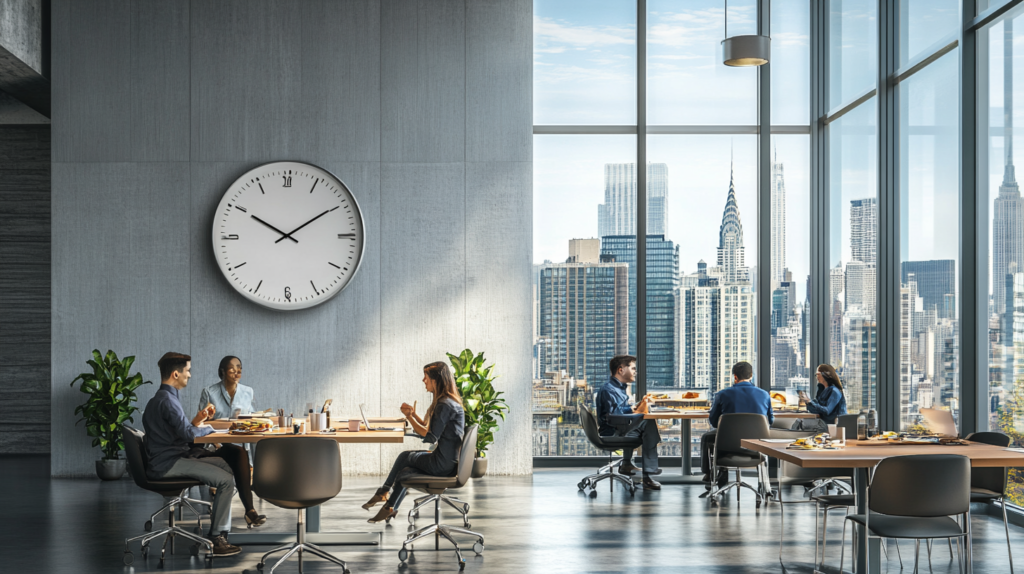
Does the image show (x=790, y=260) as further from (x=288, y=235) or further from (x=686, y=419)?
(x=288, y=235)

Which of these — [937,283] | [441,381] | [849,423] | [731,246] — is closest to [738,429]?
[849,423]

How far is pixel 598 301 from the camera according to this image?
9.02 meters

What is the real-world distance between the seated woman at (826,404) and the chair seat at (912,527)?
2.96 m

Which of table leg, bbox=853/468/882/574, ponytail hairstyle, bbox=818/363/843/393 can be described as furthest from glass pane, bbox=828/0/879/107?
table leg, bbox=853/468/882/574

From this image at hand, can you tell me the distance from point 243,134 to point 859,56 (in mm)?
6102

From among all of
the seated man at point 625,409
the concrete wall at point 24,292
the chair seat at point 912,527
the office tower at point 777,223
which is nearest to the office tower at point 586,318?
the seated man at point 625,409

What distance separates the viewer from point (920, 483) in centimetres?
403

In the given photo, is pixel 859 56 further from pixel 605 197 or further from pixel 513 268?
pixel 513 268

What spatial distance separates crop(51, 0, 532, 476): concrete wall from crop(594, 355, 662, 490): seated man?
1.11 metres

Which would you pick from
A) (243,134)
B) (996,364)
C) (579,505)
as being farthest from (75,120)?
(996,364)

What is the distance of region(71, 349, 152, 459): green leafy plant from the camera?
25.8ft

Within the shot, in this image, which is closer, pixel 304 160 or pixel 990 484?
pixel 990 484

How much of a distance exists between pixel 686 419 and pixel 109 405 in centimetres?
535

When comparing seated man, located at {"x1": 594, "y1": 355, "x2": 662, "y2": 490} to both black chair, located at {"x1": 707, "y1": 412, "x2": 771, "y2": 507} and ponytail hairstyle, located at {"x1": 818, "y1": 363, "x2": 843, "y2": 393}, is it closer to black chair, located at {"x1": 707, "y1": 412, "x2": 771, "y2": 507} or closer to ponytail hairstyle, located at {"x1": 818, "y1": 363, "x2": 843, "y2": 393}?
black chair, located at {"x1": 707, "y1": 412, "x2": 771, "y2": 507}
